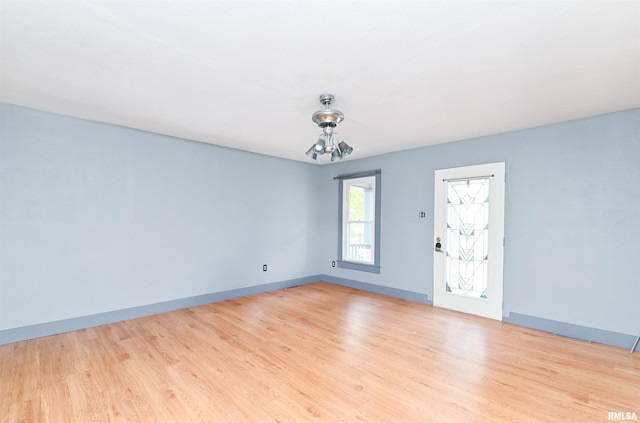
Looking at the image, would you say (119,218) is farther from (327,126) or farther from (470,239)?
(470,239)

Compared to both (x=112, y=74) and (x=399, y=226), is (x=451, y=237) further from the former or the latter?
(x=112, y=74)

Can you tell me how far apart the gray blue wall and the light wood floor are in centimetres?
44

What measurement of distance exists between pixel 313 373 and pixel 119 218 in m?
3.07

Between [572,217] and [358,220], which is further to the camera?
[358,220]

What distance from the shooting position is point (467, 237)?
13.6 ft

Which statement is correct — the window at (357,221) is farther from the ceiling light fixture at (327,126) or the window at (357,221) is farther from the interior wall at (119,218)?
the ceiling light fixture at (327,126)

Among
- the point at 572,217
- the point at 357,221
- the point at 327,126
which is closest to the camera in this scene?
the point at 327,126

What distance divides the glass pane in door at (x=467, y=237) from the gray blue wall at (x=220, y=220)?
0.29m

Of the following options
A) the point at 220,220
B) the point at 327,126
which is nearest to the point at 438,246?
the point at 327,126

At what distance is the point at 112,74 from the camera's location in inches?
92.8

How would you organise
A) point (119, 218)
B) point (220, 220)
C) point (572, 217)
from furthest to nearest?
point (220, 220), point (119, 218), point (572, 217)

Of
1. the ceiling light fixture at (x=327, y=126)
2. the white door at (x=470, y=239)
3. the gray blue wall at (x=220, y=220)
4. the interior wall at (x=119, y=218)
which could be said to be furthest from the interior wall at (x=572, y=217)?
the interior wall at (x=119, y=218)

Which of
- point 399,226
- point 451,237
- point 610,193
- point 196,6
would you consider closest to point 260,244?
point 399,226

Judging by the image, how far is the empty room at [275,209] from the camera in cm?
189
